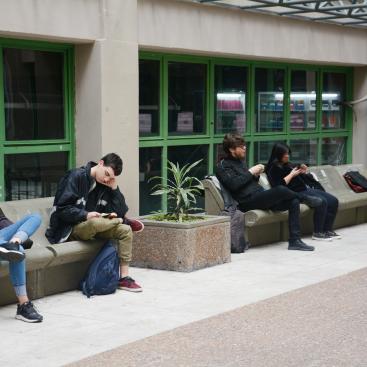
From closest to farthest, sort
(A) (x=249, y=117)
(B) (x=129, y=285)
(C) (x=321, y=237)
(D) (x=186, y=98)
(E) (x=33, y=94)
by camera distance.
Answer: (B) (x=129, y=285) → (E) (x=33, y=94) → (C) (x=321, y=237) → (D) (x=186, y=98) → (A) (x=249, y=117)

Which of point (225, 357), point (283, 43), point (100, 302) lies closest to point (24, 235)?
point (100, 302)

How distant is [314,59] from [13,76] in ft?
19.4

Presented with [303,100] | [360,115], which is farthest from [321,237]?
[360,115]

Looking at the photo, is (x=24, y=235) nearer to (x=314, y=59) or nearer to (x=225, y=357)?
(x=225, y=357)

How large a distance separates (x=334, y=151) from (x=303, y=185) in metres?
4.48

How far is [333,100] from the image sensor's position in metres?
15.0

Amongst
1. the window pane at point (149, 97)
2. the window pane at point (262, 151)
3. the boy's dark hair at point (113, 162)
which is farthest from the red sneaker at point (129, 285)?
the window pane at point (262, 151)

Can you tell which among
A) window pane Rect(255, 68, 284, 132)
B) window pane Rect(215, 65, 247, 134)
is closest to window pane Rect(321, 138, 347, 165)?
window pane Rect(255, 68, 284, 132)

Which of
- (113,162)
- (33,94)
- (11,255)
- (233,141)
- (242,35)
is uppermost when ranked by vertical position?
(242,35)

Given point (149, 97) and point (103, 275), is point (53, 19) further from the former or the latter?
point (103, 275)

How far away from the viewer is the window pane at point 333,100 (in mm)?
14750

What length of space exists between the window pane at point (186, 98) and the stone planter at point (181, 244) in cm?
276

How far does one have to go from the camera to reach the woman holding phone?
10398mm

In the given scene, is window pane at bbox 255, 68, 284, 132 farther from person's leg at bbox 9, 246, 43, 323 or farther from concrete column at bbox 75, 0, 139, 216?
person's leg at bbox 9, 246, 43, 323
